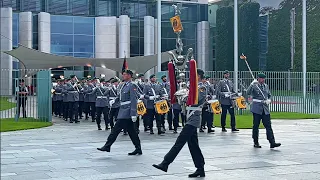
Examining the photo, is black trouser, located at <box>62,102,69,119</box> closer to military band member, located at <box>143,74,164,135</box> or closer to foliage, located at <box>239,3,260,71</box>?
military band member, located at <box>143,74,164,135</box>

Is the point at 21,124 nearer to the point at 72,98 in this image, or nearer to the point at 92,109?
the point at 72,98

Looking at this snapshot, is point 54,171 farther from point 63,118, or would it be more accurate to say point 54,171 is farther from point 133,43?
point 133,43

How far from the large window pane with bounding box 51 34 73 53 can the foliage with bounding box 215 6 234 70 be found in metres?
18.1

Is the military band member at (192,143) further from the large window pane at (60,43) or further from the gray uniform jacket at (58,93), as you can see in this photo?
the large window pane at (60,43)

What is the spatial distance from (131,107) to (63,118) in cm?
1292

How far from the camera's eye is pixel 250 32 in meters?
57.5

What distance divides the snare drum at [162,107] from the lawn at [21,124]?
5.26 m

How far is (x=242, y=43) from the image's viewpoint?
57594 millimetres

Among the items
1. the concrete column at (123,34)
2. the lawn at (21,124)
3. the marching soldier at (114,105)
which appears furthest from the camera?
the concrete column at (123,34)

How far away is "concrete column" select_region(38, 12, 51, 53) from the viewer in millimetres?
49031

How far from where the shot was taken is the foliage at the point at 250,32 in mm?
57250

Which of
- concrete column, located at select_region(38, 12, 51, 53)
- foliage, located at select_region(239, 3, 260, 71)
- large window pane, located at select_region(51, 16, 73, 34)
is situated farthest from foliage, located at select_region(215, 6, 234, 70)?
concrete column, located at select_region(38, 12, 51, 53)

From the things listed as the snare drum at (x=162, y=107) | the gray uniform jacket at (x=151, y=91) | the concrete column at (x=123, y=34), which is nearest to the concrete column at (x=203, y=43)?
the concrete column at (x=123, y=34)

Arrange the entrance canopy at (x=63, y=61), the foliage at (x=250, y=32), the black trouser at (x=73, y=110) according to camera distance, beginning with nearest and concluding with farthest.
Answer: the black trouser at (x=73, y=110) < the entrance canopy at (x=63, y=61) < the foliage at (x=250, y=32)
